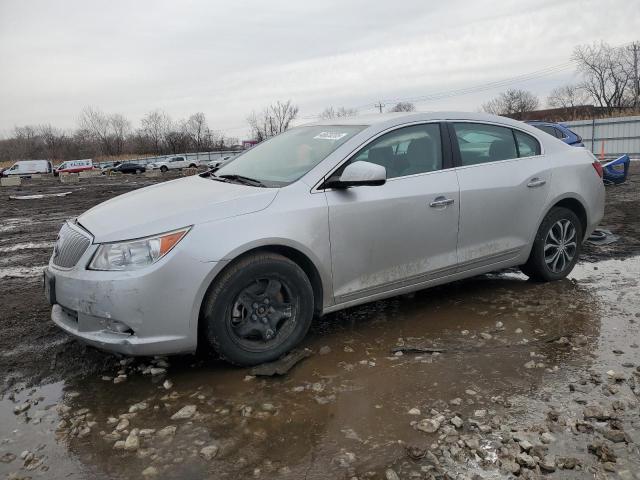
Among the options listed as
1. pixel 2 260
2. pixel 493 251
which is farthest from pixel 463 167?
pixel 2 260

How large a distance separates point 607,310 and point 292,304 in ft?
8.66

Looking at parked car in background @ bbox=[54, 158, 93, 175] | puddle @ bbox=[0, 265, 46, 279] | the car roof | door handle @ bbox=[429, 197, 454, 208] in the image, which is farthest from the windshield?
parked car in background @ bbox=[54, 158, 93, 175]

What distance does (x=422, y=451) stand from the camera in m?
2.47

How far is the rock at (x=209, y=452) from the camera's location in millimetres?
2498

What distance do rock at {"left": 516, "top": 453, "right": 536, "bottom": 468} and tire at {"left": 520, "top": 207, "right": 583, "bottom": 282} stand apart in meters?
2.70

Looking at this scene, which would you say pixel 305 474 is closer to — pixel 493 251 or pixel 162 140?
pixel 493 251

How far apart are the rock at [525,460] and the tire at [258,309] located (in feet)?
5.15

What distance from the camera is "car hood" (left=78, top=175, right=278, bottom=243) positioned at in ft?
10.3

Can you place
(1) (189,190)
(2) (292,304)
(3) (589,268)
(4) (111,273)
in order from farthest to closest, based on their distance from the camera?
1. (3) (589,268)
2. (1) (189,190)
3. (2) (292,304)
4. (4) (111,273)

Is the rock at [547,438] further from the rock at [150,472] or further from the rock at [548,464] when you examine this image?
the rock at [150,472]

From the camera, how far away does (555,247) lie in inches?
193

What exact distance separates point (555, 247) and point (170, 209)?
3.52 metres

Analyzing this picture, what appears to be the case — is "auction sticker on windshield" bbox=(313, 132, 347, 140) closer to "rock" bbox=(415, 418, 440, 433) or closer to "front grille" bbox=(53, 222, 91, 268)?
"front grille" bbox=(53, 222, 91, 268)

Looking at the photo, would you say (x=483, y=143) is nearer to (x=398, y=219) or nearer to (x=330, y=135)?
(x=398, y=219)
